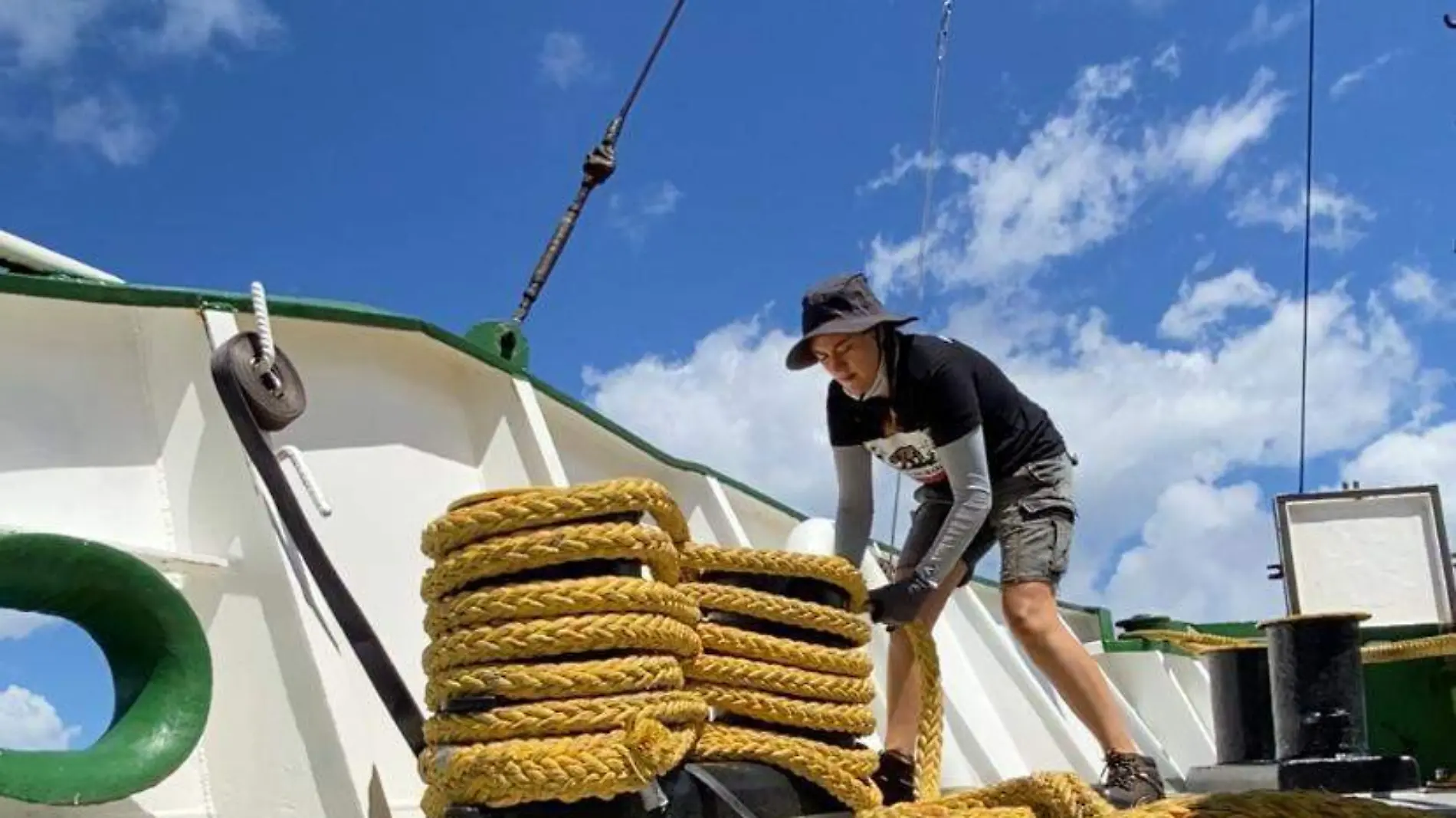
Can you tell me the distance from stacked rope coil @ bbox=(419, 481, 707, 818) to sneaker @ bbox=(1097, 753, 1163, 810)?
1117 millimetres

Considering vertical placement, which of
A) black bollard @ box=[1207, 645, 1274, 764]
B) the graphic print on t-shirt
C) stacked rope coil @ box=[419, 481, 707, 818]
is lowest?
black bollard @ box=[1207, 645, 1274, 764]

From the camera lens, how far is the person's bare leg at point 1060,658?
8.99 feet

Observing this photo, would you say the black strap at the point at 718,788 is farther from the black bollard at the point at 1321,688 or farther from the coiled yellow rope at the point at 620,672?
the black bollard at the point at 1321,688

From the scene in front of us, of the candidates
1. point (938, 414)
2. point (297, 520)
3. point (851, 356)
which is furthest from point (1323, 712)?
point (297, 520)

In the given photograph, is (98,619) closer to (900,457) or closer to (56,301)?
(56,301)

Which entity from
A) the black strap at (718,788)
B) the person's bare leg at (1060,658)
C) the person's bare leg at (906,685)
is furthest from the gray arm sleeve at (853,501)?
the black strap at (718,788)

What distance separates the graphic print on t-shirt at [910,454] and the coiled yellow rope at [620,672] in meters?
0.86

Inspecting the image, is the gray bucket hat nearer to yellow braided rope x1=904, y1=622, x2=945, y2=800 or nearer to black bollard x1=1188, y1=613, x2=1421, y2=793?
yellow braided rope x1=904, y1=622, x2=945, y2=800

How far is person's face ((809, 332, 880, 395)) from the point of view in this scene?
8.26 feet

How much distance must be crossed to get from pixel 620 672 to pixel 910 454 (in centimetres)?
134

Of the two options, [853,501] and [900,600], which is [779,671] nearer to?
[900,600]

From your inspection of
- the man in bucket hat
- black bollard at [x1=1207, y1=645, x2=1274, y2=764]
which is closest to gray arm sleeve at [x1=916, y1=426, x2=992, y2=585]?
the man in bucket hat

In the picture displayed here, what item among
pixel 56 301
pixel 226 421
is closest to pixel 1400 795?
pixel 226 421

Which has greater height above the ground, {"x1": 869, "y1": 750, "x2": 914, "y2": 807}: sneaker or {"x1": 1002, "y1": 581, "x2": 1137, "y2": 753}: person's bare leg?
{"x1": 1002, "y1": 581, "x2": 1137, "y2": 753}: person's bare leg
